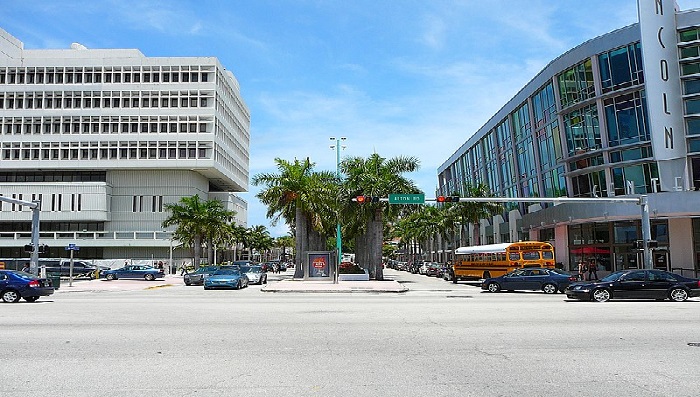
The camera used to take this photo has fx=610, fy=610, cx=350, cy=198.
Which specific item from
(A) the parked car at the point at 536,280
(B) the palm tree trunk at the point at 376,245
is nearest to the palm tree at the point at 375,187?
(B) the palm tree trunk at the point at 376,245

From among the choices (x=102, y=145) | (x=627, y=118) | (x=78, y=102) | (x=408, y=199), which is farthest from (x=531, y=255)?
(x=78, y=102)

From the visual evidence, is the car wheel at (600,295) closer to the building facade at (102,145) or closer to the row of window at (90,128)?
the building facade at (102,145)

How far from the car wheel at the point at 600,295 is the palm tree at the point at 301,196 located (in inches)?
1084

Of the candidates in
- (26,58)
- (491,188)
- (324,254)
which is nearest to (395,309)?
(324,254)

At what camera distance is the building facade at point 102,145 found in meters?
79.8

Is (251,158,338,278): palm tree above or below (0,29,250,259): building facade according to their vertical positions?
below

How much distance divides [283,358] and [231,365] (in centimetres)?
98

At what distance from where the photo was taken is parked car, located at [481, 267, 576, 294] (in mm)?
30433

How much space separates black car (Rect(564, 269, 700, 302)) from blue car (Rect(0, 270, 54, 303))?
67.5 feet

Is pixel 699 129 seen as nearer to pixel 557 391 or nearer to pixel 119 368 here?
pixel 557 391

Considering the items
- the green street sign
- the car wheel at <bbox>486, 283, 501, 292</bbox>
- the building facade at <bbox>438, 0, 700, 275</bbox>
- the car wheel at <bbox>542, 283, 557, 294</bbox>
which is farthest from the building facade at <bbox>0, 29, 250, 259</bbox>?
the car wheel at <bbox>542, 283, 557, 294</bbox>

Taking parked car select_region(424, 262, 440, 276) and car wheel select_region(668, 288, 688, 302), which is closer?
car wheel select_region(668, 288, 688, 302)

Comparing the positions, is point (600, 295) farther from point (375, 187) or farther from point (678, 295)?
point (375, 187)

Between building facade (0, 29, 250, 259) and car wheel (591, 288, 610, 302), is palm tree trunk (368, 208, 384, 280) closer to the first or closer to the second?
car wheel (591, 288, 610, 302)
